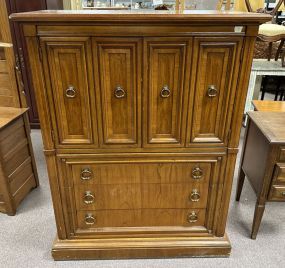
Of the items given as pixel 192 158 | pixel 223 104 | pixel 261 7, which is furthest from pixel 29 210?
pixel 261 7

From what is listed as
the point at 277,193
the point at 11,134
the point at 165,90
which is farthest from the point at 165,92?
the point at 11,134

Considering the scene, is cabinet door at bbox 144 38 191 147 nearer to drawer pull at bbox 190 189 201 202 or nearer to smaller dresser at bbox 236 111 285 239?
drawer pull at bbox 190 189 201 202

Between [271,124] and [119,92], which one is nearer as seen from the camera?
[119,92]

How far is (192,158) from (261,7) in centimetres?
311

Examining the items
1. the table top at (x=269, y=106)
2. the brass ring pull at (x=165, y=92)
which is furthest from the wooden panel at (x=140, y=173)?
the table top at (x=269, y=106)

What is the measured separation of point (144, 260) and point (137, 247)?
0.33 ft

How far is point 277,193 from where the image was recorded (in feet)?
5.31

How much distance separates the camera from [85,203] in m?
1.55

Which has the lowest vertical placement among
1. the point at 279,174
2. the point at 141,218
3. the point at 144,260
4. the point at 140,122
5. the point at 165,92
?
the point at 144,260

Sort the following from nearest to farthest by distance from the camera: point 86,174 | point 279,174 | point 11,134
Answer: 1. point 86,174
2. point 279,174
3. point 11,134

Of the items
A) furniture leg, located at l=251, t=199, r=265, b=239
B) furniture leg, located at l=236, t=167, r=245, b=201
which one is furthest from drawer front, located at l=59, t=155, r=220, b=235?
furniture leg, located at l=236, t=167, r=245, b=201

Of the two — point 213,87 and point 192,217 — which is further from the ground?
point 213,87

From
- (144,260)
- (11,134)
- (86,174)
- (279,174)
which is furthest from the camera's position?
(11,134)

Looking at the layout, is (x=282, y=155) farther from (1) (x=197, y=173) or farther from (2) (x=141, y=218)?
(2) (x=141, y=218)
